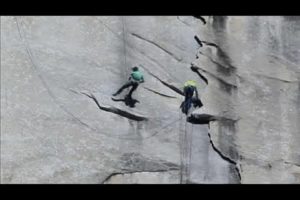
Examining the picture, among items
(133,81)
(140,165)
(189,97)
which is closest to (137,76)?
(133,81)

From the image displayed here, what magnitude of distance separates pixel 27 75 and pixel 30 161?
1668 mm

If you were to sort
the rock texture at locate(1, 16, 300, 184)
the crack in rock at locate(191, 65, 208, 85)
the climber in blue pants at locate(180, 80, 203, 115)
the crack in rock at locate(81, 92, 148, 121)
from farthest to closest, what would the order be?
1. the crack in rock at locate(191, 65, 208, 85)
2. the climber in blue pants at locate(180, 80, 203, 115)
3. the crack in rock at locate(81, 92, 148, 121)
4. the rock texture at locate(1, 16, 300, 184)

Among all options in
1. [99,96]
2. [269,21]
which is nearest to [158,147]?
[99,96]

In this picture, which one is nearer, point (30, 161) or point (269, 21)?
point (30, 161)

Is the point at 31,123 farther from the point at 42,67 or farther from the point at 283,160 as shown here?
the point at 283,160

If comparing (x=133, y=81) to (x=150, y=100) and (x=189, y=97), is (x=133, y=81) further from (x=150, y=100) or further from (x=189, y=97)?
(x=189, y=97)

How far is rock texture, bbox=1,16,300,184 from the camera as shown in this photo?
2477cm

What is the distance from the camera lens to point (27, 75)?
82.9 ft

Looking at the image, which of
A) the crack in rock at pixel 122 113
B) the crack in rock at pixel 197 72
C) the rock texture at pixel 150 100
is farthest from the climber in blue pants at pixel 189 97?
the crack in rock at pixel 122 113

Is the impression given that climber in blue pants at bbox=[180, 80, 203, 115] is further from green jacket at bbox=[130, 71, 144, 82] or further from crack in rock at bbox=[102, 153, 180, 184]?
crack in rock at bbox=[102, 153, 180, 184]

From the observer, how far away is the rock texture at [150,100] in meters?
24.8

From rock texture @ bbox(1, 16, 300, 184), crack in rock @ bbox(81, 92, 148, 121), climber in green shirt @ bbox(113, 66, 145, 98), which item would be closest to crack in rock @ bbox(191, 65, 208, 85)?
rock texture @ bbox(1, 16, 300, 184)

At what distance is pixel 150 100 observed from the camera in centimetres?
2553

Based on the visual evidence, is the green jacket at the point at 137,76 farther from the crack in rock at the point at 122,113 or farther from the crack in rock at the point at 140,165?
the crack in rock at the point at 140,165
